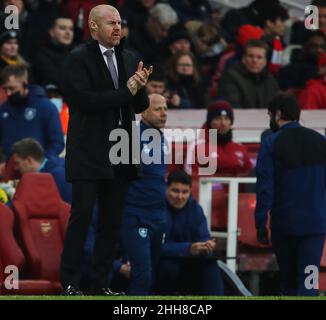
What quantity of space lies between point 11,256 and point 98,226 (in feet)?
7.26

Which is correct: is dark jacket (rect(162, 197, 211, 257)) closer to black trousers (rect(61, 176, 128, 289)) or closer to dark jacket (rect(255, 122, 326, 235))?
dark jacket (rect(255, 122, 326, 235))

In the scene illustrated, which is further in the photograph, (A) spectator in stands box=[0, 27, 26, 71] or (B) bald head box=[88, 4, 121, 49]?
(A) spectator in stands box=[0, 27, 26, 71]

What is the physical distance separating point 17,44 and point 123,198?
229 inches

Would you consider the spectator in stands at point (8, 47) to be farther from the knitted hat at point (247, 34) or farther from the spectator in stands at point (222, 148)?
the knitted hat at point (247, 34)

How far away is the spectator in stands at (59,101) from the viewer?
56.5 feet

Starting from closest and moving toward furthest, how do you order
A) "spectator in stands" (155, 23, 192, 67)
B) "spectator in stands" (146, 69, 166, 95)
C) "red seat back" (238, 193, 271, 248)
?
"red seat back" (238, 193, 271, 248) < "spectator in stands" (146, 69, 166, 95) < "spectator in stands" (155, 23, 192, 67)

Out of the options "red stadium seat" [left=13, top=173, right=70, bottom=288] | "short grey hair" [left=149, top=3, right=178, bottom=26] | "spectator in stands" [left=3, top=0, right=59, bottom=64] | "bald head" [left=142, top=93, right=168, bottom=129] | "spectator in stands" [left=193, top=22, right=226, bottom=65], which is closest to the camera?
"bald head" [left=142, top=93, right=168, bottom=129]

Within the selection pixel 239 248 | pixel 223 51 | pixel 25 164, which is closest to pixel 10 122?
pixel 25 164

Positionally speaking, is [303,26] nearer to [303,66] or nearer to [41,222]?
[303,66]

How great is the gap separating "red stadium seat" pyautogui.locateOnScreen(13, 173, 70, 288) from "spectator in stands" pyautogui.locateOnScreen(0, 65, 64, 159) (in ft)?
5.01

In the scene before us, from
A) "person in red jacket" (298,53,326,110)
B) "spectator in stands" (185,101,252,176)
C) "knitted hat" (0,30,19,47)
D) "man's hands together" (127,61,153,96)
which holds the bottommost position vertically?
"spectator in stands" (185,101,252,176)

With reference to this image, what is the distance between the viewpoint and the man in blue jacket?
41.7 ft

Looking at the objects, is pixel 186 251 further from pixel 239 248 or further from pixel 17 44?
pixel 17 44

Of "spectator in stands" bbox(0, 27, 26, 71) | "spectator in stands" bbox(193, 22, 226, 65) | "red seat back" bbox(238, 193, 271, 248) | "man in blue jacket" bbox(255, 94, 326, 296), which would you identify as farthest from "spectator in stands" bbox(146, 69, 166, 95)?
"man in blue jacket" bbox(255, 94, 326, 296)
